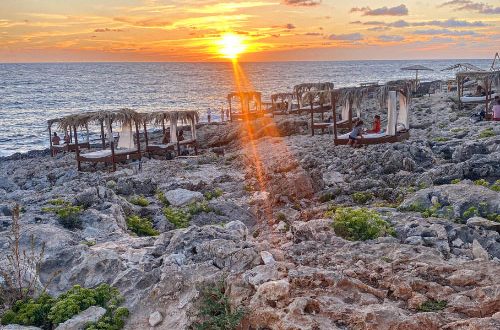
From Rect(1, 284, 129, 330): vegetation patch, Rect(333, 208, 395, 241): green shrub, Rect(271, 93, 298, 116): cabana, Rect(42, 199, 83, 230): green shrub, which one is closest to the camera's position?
Rect(1, 284, 129, 330): vegetation patch

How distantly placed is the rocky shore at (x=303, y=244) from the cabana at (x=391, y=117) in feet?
7.10

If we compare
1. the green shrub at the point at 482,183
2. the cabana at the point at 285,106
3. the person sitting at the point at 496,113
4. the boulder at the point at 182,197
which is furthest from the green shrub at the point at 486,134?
the cabana at the point at 285,106

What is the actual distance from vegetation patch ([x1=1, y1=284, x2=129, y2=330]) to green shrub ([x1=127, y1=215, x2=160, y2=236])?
345 cm

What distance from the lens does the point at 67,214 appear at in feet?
29.3

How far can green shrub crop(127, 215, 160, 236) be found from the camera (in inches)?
375

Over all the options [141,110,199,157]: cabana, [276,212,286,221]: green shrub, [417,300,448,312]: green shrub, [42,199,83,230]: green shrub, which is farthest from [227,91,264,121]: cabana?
[417,300,448,312]: green shrub

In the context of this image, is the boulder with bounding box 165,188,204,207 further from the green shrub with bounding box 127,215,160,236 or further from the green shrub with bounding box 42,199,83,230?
the green shrub with bounding box 42,199,83,230

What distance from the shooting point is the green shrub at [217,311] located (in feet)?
15.3

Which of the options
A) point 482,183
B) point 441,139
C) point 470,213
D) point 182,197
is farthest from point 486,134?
point 182,197

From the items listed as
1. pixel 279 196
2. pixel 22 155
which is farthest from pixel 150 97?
pixel 279 196

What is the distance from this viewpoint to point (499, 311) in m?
4.39

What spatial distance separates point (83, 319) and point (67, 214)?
392 cm

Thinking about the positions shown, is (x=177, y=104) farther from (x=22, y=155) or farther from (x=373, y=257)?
(x=373, y=257)

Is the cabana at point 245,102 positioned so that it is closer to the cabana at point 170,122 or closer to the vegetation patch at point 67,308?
the cabana at point 170,122
